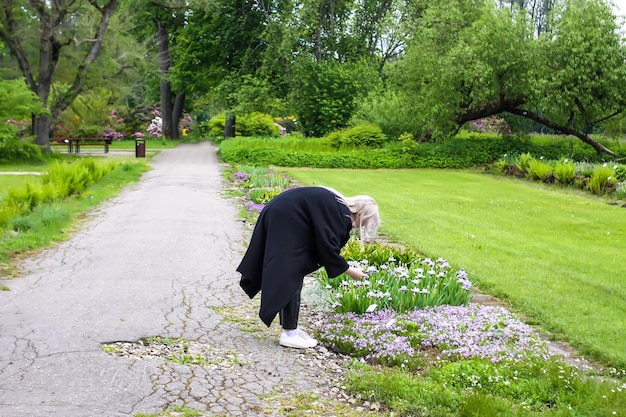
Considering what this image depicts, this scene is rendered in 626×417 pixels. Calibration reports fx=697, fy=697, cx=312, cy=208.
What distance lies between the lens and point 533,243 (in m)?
10.8

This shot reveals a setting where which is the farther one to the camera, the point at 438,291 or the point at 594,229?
the point at 594,229

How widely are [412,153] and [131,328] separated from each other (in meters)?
23.3

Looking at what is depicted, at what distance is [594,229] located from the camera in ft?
40.9

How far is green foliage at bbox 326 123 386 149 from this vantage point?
29.2 meters

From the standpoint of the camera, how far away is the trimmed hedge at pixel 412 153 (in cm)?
2702

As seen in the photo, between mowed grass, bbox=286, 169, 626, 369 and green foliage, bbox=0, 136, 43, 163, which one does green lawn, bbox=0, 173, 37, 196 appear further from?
mowed grass, bbox=286, 169, 626, 369

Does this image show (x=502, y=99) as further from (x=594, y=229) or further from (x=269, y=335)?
(x=269, y=335)

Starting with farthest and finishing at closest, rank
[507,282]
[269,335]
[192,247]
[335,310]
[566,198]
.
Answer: [566,198]
[192,247]
[507,282]
[335,310]
[269,335]

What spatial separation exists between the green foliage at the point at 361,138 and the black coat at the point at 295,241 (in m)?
23.9

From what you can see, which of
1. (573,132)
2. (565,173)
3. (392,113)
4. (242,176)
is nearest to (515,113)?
(573,132)

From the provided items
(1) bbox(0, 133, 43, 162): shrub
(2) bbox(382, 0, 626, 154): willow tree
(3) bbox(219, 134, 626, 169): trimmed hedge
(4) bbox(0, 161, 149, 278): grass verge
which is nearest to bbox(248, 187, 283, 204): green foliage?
(4) bbox(0, 161, 149, 278): grass verge

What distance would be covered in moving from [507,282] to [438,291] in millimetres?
1689

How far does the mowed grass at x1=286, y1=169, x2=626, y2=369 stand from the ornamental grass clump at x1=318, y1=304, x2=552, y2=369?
56 cm

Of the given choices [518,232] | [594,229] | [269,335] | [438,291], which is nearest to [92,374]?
[269,335]
